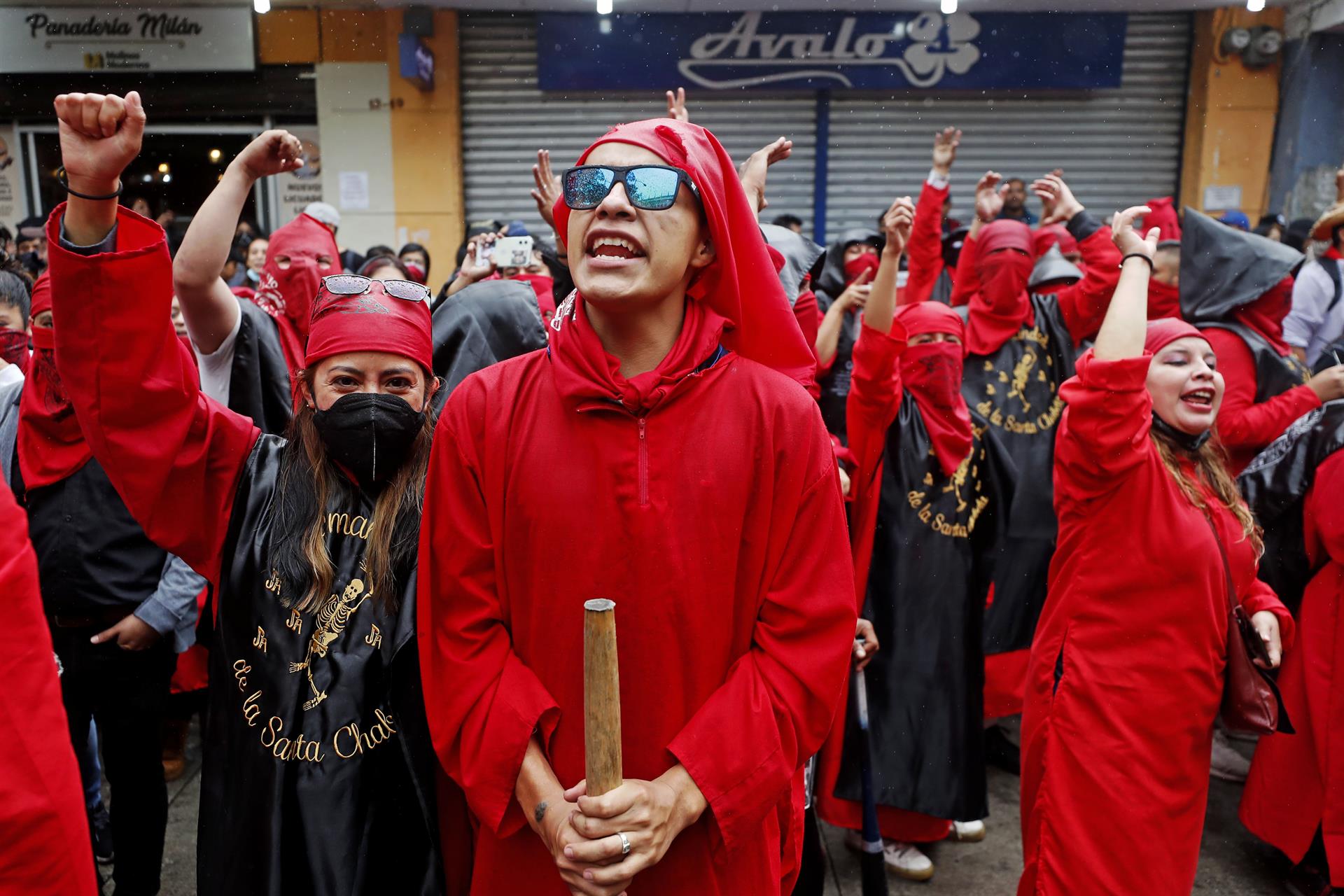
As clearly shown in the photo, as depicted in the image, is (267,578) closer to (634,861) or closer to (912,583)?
(634,861)

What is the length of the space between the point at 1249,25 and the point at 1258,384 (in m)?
9.03

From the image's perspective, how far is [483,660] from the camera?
194 cm

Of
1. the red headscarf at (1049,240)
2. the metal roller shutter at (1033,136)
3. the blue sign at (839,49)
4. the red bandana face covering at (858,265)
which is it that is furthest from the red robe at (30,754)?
the metal roller shutter at (1033,136)

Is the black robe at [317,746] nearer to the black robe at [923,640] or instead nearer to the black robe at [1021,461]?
the black robe at [923,640]

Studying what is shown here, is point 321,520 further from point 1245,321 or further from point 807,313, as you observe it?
point 1245,321

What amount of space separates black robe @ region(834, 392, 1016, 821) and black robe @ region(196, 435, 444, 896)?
2132 millimetres

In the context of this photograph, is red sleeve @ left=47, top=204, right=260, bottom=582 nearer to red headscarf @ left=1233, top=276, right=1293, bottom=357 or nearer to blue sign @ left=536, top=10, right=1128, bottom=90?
red headscarf @ left=1233, top=276, right=1293, bottom=357

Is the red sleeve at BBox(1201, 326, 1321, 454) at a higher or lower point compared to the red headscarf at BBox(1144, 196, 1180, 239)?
lower

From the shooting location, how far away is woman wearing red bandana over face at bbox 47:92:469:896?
2.02 metres

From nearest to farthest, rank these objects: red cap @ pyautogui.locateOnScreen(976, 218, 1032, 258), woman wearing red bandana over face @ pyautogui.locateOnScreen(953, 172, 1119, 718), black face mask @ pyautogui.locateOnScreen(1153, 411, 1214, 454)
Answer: black face mask @ pyautogui.locateOnScreen(1153, 411, 1214, 454) < woman wearing red bandana over face @ pyautogui.locateOnScreen(953, 172, 1119, 718) < red cap @ pyautogui.locateOnScreen(976, 218, 1032, 258)

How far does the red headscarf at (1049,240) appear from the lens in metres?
7.14

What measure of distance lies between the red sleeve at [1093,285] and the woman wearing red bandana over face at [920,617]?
147 cm

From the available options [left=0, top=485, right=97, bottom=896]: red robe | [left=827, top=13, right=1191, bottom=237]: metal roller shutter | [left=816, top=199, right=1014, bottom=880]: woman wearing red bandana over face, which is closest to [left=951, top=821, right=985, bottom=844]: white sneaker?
[left=816, top=199, right=1014, bottom=880]: woman wearing red bandana over face

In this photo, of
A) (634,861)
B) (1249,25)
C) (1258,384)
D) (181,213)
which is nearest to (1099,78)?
(1249,25)
